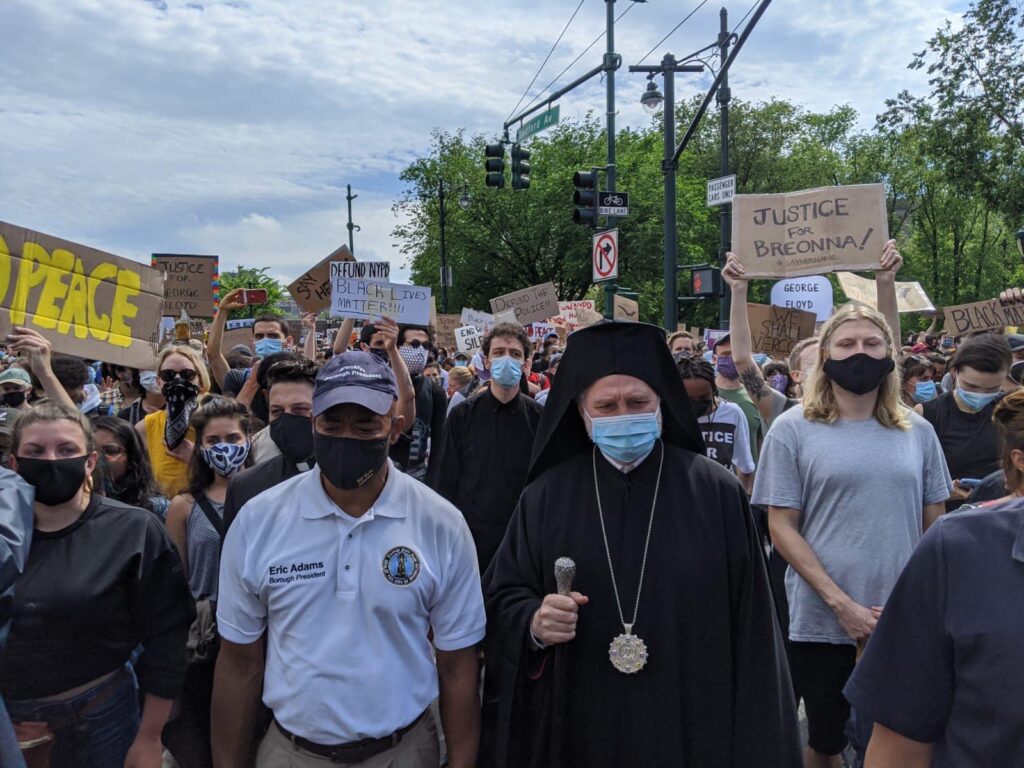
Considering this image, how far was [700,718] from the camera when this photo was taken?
2.31 m

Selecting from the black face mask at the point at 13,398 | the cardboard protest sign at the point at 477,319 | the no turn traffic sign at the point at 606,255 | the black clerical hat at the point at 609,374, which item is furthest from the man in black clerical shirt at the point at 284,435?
the cardboard protest sign at the point at 477,319

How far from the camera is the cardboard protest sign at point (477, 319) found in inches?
564

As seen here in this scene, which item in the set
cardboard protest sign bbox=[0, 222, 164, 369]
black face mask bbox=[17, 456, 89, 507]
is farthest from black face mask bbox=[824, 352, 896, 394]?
cardboard protest sign bbox=[0, 222, 164, 369]

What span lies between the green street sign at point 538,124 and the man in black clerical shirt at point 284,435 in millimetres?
9300

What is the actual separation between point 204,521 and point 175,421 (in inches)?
47.3

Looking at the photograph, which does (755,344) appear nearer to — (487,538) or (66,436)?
(487,538)

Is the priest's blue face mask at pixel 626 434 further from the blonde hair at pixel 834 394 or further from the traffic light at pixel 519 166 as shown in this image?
the traffic light at pixel 519 166

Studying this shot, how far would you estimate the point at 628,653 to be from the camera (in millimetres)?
2334

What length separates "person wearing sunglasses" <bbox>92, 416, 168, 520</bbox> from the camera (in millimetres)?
3477

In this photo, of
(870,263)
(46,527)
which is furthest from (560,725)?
(870,263)

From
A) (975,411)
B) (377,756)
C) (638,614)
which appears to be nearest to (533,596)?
(638,614)

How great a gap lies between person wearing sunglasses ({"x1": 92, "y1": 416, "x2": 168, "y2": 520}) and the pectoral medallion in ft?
7.15

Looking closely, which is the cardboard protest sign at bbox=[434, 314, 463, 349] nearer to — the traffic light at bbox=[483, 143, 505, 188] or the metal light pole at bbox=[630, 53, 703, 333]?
the traffic light at bbox=[483, 143, 505, 188]

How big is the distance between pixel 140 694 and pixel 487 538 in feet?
7.37
